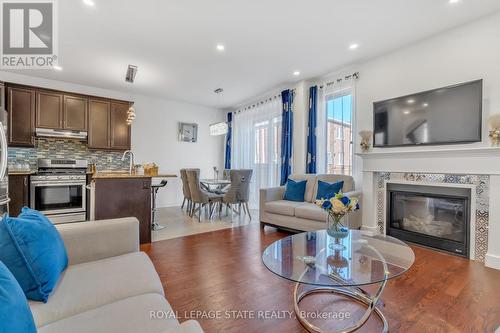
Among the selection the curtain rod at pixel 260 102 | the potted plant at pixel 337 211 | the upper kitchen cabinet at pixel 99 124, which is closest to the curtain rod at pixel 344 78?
the curtain rod at pixel 260 102

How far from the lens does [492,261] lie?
101 inches

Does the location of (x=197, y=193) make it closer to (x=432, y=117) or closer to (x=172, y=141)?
(x=172, y=141)

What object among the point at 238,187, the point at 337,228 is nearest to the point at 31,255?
the point at 337,228

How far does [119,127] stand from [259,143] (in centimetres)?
319

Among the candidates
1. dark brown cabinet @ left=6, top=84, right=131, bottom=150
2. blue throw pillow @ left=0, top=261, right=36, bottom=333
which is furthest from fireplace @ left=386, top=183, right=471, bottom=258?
dark brown cabinet @ left=6, top=84, right=131, bottom=150

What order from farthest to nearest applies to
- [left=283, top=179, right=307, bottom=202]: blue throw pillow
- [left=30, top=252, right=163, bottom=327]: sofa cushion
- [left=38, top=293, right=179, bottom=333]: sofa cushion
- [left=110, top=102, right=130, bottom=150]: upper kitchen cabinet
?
[left=110, top=102, right=130, bottom=150]: upper kitchen cabinet < [left=283, top=179, right=307, bottom=202]: blue throw pillow < [left=30, top=252, right=163, bottom=327]: sofa cushion < [left=38, top=293, right=179, bottom=333]: sofa cushion

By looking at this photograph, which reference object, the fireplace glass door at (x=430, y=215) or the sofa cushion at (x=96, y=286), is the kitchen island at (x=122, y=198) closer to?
the sofa cushion at (x=96, y=286)

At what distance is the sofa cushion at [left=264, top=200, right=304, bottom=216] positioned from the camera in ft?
12.2

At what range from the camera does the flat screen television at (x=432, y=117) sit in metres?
2.76

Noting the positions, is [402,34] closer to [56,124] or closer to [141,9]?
[141,9]

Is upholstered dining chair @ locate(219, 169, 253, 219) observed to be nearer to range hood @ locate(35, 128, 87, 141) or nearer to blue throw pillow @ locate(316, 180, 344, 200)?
blue throw pillow @ locate(316, 180, 344, 200)

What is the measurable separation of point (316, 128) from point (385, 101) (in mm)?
1252

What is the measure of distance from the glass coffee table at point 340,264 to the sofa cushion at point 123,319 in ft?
2.58

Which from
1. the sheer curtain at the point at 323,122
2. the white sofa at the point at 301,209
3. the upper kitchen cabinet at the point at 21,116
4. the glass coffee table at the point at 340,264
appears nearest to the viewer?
the glass coffee table at the point at 340,264
